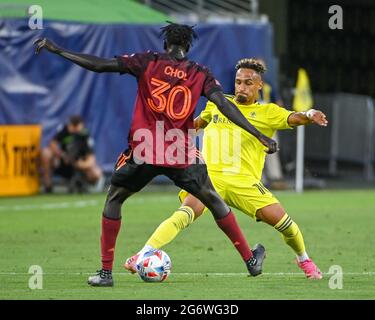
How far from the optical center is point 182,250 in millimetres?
15289

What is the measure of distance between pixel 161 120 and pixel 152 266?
1336 mm

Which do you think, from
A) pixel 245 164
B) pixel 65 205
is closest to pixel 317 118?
pixel 245 164

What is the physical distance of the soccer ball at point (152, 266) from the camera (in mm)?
11688

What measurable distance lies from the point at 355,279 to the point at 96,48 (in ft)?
47.6

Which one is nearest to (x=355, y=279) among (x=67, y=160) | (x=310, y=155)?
(x=67, y=160)

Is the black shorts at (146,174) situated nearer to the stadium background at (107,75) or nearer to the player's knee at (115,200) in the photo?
the player's knee at (115,200)

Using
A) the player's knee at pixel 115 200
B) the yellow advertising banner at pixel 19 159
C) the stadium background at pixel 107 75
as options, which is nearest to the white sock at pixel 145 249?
the player's knee at pixel 115 200

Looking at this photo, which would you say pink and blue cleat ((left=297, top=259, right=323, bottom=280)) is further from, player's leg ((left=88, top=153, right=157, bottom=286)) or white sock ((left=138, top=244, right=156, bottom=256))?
player's leg ((left=88, top=153, right=157, bottom=286))

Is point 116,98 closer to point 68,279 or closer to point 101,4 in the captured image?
point 101,4

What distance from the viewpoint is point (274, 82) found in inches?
1061

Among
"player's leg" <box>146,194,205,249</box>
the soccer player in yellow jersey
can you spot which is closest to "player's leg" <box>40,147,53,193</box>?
the soccer player in yellow jersey

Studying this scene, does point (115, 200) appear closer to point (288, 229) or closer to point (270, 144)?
point (270, 144)

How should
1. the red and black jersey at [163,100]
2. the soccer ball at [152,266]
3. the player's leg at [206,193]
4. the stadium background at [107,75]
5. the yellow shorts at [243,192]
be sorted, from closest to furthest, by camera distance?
the red and black jersey at [163,100]
the player's leg at [206,193]
the soccer ball at [152,266]
the yellow shorts at [243,192]
the stadium background at [107,75]

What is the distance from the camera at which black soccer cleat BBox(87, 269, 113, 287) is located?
1154 centimetres
